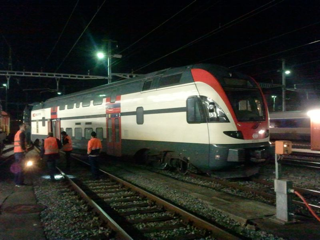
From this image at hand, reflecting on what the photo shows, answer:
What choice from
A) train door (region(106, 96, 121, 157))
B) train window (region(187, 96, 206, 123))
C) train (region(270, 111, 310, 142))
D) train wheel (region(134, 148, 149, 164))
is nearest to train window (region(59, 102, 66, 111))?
train door (region(106, 96, 121, 157))

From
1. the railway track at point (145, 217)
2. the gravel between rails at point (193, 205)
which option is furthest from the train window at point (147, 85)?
the railway track at point (145, 217)

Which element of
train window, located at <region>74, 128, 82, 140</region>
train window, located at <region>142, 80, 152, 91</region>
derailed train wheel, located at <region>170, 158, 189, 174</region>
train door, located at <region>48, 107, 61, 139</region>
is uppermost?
train window, located at <region>142, 80, 152, 91</region>

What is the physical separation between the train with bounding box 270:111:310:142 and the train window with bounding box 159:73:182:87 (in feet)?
59.2

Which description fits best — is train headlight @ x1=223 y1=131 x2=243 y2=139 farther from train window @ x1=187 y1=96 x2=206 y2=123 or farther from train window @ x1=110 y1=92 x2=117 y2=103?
train window @ x1=110 y1=92 x2=117 y2=103

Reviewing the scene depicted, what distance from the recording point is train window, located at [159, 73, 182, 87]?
10.6 m

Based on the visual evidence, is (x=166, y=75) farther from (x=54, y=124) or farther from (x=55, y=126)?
(x=54, y=124)

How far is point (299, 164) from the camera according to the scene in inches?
564

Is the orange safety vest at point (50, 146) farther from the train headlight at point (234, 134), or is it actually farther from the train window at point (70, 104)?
the train window at point (70, 104)

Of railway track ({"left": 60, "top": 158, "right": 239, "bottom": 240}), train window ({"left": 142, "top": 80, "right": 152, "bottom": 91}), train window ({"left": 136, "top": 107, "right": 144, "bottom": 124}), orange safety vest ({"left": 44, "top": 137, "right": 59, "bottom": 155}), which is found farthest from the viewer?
train window ({"left": 136, "top": 107, "right": 144, "bottom": 124})

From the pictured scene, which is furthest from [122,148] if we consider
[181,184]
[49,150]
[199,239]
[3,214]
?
[199,239]

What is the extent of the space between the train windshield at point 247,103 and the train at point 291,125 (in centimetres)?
1722

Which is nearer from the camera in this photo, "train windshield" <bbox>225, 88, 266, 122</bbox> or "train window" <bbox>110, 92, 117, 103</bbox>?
"train windshield" <bbox>225, 88, 266, 122</bbox>

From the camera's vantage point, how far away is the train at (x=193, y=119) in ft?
30.5

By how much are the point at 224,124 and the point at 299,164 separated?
697 centimetres
